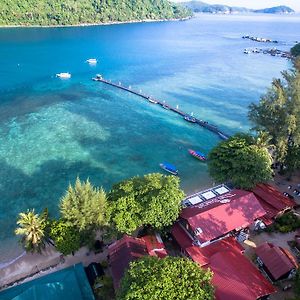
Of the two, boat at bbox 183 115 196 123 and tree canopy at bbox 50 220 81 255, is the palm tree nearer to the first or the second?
tree canopy at bbox 50 220 81 255

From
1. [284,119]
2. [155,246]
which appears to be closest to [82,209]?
[155,246]

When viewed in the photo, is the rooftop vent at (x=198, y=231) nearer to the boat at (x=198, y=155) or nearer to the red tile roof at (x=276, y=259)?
the red tile roof at (x=276, y=259)

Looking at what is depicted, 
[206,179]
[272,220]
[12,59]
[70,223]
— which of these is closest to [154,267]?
[70,223]

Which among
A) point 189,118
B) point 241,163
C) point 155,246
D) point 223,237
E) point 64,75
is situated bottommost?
point 64,75

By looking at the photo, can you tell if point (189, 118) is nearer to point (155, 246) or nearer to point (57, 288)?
point (155, 246)

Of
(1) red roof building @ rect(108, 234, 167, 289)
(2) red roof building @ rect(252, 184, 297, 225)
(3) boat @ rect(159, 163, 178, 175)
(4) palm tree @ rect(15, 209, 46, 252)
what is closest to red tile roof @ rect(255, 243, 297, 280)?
(2) red roof building @ rect(252, 184, 297, 225)

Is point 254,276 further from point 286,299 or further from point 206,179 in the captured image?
point 206,179
